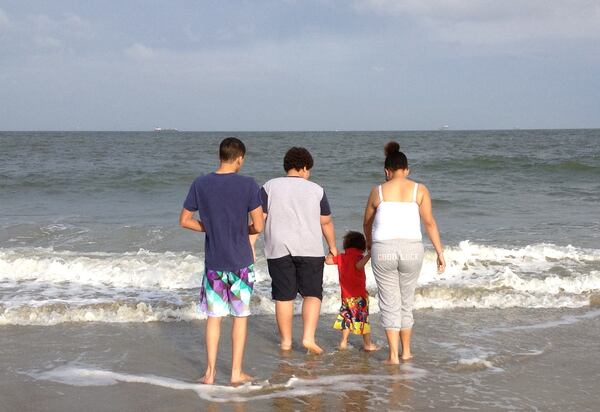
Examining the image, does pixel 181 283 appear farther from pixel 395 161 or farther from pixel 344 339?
pixel 395 161

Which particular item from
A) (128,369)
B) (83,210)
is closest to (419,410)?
(128,369)

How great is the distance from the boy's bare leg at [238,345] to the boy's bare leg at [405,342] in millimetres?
1354

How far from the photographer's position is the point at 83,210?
15.4m

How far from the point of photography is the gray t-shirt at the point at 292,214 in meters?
5.27

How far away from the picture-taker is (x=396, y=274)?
5160 mm

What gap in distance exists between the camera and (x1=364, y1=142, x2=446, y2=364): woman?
199 inches

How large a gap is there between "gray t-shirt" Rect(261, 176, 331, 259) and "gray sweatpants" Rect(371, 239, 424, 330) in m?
0.55

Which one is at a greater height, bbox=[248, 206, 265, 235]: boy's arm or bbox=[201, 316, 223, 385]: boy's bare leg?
bbox=[248, 206, 265, 235]: boy's arm

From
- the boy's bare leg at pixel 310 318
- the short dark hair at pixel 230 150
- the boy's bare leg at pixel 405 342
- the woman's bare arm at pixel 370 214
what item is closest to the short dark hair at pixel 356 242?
the woman's bare arm at pixel 370 214

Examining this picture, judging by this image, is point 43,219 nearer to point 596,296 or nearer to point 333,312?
point 333,312

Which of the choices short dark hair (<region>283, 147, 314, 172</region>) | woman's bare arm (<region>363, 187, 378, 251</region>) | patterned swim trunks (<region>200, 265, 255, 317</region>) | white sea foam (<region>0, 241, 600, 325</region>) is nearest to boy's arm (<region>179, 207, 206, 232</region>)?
patterned swim trunks (<region>200, 265, 255, 317</region>)

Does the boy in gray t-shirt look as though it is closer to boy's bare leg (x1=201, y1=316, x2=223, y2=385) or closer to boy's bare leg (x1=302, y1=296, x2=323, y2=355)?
boy's bare leg (x1=302, y1=296, x2=323, y2=355)

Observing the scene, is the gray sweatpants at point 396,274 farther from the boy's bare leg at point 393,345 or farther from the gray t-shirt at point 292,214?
the gray t-shirt at point 292,214

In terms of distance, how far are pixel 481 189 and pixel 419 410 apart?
16115mm
